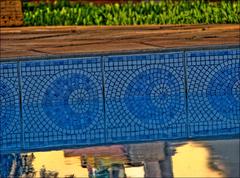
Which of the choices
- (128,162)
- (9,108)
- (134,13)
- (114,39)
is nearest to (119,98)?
(114,39)

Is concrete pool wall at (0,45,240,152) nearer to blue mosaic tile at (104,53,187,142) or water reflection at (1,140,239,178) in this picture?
blue mosaic tile at (104,53,187,142)

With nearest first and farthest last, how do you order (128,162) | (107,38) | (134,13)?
(128,162) < (107,38) < (134,13)

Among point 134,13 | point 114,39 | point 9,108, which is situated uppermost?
point 134,13

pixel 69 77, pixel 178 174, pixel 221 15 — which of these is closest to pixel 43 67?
pixel 69 77

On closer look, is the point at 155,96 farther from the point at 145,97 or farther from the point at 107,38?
the point at 107,38

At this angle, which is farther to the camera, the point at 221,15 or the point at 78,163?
the point at 221,15

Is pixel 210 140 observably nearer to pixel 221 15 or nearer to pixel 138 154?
pixel 138 154
